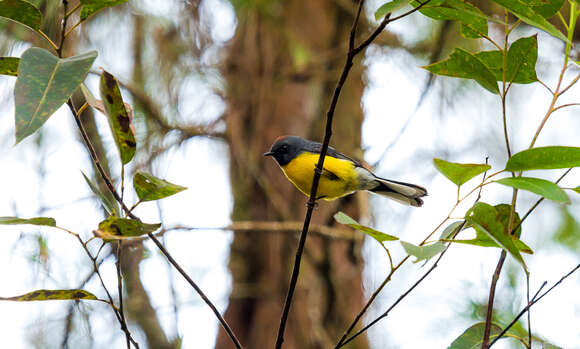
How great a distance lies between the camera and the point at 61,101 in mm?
1115

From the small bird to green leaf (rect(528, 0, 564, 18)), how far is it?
1.58 meters

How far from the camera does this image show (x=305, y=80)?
4582 millimetres

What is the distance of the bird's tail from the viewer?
305 centimetres

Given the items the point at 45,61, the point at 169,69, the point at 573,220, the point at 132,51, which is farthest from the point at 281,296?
the point at 45,61

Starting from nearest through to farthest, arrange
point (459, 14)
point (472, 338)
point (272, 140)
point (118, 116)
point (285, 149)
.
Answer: point (118, 116), point (459, 14), point (472, 338), point (285, 149), point (272, 140)

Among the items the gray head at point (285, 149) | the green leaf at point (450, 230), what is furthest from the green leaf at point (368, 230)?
the gray head at point (285, 149)

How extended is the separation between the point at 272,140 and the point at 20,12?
326 cm

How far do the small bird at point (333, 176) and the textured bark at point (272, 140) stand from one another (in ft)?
3.16

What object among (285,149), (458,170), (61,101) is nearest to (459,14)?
(458,170)

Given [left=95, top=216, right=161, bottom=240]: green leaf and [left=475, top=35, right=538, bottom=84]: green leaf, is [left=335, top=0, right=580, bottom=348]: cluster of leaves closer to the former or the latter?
[left=475, top=35, right=538, bottom=84]: green leaf

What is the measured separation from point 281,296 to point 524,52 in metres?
3.08

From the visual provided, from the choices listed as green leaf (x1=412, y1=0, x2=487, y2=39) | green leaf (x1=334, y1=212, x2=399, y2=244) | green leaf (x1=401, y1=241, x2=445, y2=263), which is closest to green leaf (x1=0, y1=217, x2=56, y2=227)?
green leaf (x1=334, y1=212, x2=399, y2=244)

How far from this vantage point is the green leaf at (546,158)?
1271mm

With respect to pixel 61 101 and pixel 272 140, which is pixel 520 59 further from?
pixel 272 140
